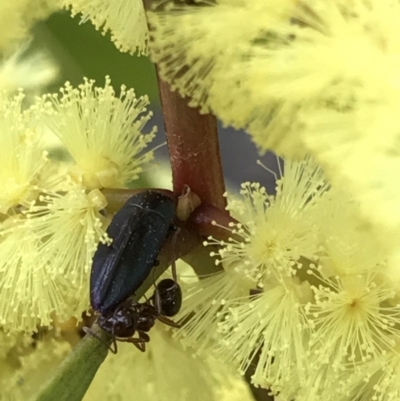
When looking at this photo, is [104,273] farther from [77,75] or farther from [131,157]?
[77,75]

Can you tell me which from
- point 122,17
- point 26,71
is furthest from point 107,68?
point 122,17

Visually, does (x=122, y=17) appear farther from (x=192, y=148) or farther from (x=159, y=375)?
(x=159, y=375)

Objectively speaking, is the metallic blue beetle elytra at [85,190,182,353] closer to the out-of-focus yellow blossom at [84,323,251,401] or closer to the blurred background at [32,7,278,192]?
the out-of-focus yellow blossom at [84,323,251,401]

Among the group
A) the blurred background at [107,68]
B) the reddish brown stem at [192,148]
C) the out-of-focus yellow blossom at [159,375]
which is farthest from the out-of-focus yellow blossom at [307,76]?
the blurred background at [107,68]

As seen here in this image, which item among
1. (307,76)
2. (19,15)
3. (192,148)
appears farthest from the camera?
(19,15)

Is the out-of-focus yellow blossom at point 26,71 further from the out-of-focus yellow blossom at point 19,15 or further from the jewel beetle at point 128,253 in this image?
the jewel beetle at point 128,253

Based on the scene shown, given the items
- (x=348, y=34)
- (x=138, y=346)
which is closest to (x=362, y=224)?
(x=348, y=34)
